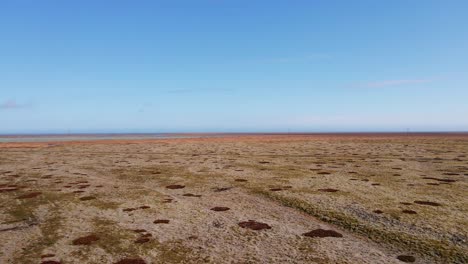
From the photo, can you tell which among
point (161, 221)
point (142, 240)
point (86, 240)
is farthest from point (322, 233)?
point (86, 240)

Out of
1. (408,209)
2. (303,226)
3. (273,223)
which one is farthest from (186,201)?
(408,209)

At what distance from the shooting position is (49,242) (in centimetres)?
2064

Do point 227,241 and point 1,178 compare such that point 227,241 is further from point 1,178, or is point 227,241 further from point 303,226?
point 1,178

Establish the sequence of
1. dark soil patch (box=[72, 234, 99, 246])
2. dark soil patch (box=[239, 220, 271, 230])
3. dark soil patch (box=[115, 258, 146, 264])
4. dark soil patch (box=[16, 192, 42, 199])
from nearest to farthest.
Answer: dark soil patch (box=[115, 258, 146, 264]), dark soil patch (box=[72, 234, 99, 246]), dark soil patch (box=[239, 220, 271, 230]), dark soil patch (box=[16, 192, 42, 199])

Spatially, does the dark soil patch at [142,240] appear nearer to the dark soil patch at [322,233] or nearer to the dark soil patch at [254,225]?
the dark soil patch at [254,225]

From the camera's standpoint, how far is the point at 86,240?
2089 cm

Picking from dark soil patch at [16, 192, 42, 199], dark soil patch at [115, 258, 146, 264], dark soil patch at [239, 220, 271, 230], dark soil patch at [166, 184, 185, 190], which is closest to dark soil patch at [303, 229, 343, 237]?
dark soil patch at [239, 220, 271, 230]

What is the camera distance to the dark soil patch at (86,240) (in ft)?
66.9

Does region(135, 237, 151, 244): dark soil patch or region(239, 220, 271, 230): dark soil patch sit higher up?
region(239, 220, 271, 230): dark soil patch

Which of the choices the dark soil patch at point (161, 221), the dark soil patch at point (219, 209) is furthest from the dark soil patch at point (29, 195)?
the dark soil patch at point (219, 209)

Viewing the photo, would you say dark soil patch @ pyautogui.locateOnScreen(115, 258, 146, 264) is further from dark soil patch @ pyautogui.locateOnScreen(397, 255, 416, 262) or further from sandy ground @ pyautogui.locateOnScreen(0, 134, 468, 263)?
dark soil patch @ pyautogui.locateOnScreen(397, 255, 416, 262)

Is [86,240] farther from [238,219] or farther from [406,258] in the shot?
[406,258]

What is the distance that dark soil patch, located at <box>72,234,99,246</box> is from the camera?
20.4 m

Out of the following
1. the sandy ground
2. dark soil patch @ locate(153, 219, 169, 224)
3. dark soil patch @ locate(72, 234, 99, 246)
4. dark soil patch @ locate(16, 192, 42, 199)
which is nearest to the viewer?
the sandy ground
